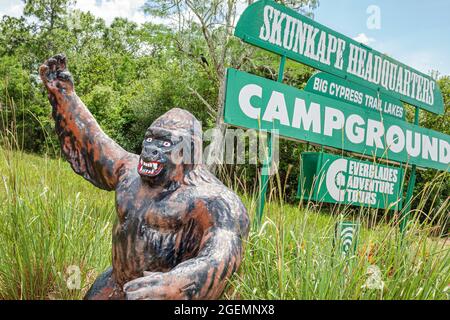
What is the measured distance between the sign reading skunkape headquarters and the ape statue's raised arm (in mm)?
1325

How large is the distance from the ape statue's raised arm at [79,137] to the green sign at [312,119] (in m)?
1.02

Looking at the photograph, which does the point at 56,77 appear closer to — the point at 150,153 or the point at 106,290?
the point at 150,153

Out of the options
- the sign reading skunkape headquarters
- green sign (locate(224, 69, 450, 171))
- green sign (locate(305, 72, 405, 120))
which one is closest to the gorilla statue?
green sign (locate(224, 69, 450, 171))

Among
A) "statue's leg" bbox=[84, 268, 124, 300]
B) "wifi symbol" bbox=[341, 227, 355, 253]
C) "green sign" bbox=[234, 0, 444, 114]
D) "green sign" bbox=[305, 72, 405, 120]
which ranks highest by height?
"green sign" bbox=[234, 0, 444, 114]

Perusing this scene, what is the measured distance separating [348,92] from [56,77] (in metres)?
3.02

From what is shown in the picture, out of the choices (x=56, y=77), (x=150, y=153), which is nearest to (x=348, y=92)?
(x=56, y=77)

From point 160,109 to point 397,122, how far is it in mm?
9249

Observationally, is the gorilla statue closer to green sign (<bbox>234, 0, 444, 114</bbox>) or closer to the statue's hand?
the statue's hand

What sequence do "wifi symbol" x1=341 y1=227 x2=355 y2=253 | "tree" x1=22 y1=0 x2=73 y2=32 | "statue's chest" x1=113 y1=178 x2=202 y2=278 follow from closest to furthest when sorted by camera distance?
"statue's chest" x1=113 y1=178 x2=202 y2=278, "wifi symbol" x1=341 y1=227 x2=355 y2=253, "tree" x1=22 y1=0 x2=73 y2=32

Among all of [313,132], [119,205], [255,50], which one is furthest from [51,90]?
[255,50]

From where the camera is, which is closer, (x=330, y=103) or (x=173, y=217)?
(x=173, y=217)

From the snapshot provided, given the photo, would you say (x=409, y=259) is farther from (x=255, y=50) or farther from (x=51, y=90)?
(x=255, y=50)

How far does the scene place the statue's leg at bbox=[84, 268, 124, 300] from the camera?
1598mm

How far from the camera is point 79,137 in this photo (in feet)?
5.79
